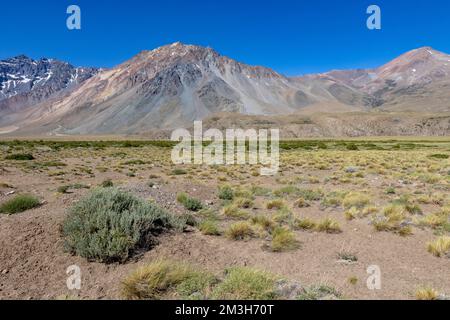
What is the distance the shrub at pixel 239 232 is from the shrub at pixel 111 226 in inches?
54.1

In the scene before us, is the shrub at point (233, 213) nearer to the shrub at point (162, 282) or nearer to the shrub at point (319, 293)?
the shrub at point (162, 282)

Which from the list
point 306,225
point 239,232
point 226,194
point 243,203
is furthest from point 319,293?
point 226,194

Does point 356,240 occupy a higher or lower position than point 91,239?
lower

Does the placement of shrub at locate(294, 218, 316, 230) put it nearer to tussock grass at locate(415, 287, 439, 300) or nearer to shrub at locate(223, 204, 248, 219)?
shrub at locate(223, 204, 248, 219)

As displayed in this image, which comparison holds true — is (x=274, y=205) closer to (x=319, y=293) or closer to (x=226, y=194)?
(x=226, y=194)

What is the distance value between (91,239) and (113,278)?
43.8 inches

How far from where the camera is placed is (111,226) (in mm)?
7684

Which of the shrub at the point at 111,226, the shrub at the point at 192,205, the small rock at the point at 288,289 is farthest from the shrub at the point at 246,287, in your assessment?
the shrub at the point at 192,205

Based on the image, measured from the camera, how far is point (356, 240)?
31.6 feet

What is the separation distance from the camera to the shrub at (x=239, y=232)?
9445mm

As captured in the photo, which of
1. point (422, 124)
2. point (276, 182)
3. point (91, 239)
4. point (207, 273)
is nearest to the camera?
point (207, 273)

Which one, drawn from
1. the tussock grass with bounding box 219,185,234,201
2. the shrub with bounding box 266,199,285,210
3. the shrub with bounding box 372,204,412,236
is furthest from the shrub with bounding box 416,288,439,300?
the tussock grass with bounding box 219,185,234,201
